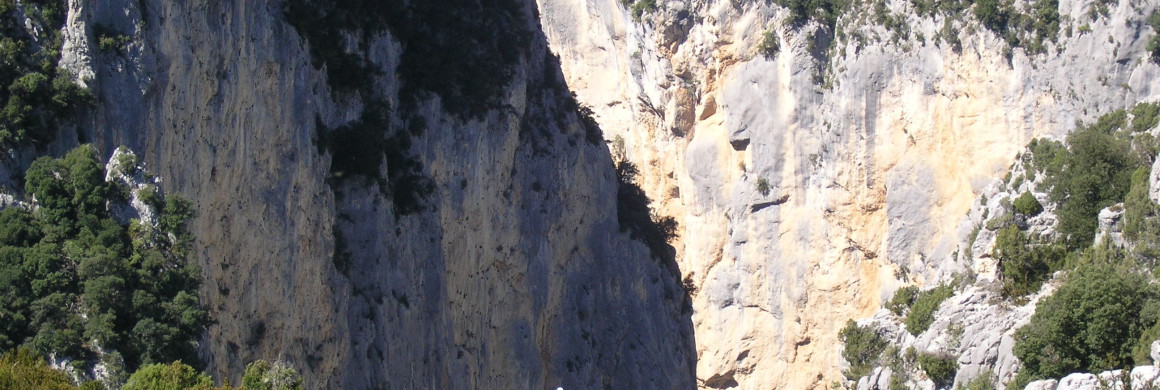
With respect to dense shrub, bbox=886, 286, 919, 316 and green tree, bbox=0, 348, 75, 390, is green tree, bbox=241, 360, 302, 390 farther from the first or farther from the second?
dense shrub, bbox=886, 286, 919, 316

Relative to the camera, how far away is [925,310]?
160 feet

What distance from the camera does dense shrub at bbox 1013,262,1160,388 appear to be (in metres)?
39.9

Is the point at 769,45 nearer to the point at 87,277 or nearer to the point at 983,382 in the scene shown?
the point at 983,382

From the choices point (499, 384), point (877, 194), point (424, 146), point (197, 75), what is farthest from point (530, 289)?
point (877, 194)

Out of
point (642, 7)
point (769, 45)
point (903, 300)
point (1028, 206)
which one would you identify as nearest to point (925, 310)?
point (903, 300)

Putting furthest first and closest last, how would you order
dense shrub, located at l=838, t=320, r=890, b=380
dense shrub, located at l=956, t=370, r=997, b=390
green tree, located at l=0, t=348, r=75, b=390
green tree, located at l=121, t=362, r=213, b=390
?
dense shrub, located at l=838, t=320, r=890, b=380
dense shrub, located at l=956, t=370, r=997, b=390
green tree, located at l=121, t=362, r=213, b=390
green tree, located at l=0, t=348, r=75, b=390

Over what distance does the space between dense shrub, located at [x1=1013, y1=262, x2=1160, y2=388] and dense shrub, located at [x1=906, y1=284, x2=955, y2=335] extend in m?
6.61

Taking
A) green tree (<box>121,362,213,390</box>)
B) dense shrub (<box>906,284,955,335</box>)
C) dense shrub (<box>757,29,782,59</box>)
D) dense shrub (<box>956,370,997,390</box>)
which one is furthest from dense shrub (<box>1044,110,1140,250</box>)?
green tree (<box>121,362,213,390</box>)

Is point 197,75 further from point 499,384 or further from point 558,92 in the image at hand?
point 558,92

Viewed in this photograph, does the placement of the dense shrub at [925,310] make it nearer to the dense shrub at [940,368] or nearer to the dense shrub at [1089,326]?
the dense shrub at [940,368]

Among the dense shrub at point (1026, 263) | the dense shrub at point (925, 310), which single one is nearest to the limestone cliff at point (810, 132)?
the dense shrub at point (925, 310)

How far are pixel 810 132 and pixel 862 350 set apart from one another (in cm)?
1039

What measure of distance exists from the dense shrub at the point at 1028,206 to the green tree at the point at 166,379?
29439 mm

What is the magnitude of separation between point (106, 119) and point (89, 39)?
140cm
